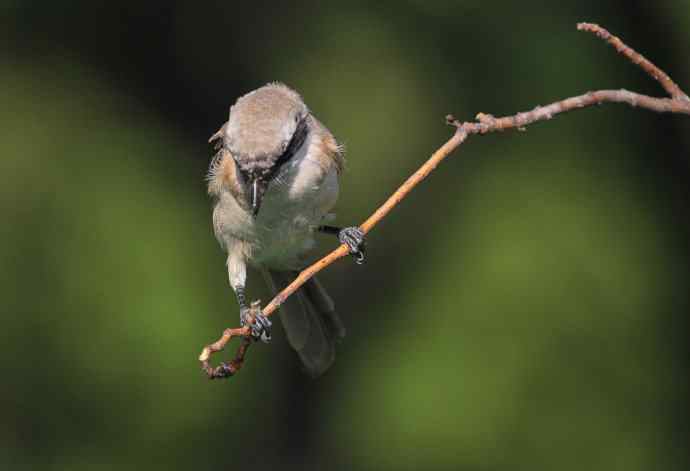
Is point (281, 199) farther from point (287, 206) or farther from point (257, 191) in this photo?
point (257, 191)

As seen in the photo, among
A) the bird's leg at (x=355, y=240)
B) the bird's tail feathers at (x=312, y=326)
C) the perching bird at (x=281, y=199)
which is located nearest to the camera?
the perching bird at (x=281, y=199)

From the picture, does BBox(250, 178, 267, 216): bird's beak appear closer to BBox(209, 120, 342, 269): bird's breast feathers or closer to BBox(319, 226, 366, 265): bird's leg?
BBox(209, 120, 342, 269): bird's breast feathers

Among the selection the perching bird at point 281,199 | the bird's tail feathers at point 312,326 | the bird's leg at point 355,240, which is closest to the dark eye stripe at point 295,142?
the perching bird at point 281,199

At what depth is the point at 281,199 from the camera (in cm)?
295

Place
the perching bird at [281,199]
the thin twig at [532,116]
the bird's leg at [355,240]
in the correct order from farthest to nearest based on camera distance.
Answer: the bird's leg at [355,240] < the perching bird at [281,199] < the thin twig at [532,116]

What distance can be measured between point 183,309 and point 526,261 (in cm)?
172

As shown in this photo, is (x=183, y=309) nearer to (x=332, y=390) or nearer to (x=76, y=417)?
(x=76, y=417)

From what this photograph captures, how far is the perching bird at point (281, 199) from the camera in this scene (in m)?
2.65

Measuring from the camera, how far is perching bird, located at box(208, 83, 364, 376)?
265 cm

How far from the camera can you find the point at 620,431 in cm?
472

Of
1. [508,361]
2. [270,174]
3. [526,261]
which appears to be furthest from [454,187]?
[270,174]

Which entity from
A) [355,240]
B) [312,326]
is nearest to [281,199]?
[355,240]

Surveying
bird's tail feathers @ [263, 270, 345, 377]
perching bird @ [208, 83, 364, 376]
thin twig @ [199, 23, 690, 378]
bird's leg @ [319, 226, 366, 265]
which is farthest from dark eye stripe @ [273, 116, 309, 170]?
bird's tail feathers @ [263, 270, 345, 377]

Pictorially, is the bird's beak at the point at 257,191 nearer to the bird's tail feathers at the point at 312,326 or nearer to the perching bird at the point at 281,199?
the perching bird at the point at 281,199
